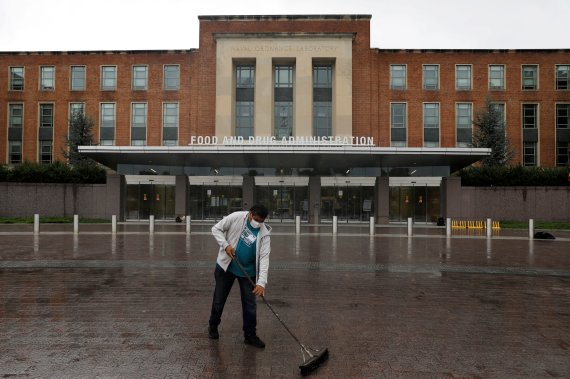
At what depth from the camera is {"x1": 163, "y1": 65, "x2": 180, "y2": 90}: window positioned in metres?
42.4

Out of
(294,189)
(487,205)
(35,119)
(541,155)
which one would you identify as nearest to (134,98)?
(35,119)

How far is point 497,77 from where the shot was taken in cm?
4178

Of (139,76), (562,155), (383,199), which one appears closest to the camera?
(383,199)

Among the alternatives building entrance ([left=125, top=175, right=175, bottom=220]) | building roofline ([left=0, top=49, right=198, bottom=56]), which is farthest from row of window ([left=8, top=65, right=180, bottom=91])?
building entrance ([left=125, top=175, right=175, bottom=220])

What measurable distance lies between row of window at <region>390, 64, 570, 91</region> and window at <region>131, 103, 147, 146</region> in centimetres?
2369

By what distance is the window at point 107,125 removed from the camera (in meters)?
42.4

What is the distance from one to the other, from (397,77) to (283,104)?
11175mm

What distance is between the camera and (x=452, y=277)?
32.3ft

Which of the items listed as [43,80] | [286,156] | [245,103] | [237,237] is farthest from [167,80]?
[237,237]

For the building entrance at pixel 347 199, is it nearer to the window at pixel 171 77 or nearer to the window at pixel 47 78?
the window at pixel 171 77

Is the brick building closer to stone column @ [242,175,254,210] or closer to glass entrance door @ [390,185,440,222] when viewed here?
stone column @ [242,175,254,210]

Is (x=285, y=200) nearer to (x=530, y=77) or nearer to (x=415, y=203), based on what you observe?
Result: (x=415, y=203)

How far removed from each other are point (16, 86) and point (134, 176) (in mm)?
20173

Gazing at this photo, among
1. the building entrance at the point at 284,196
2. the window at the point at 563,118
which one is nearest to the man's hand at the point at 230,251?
the building entrance at the point at 284,196
